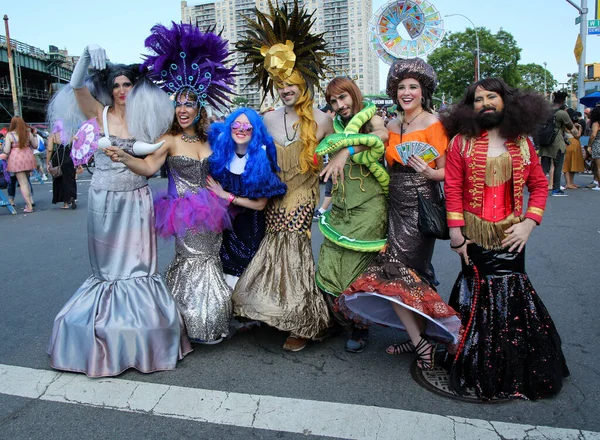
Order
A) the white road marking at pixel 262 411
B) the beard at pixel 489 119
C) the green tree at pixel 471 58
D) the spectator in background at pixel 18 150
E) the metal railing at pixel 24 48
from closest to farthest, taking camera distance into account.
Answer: the white road marking at pixel 262 411 < the beard at pixel 489 119 < the spectator in background at pixel 18 150 < the metal railing at pixel 24 48 < the green tree at pixel 471 58

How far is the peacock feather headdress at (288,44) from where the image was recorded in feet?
11.2

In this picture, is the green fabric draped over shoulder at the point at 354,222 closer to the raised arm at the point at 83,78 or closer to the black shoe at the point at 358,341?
the black shoe at the point at 358,341

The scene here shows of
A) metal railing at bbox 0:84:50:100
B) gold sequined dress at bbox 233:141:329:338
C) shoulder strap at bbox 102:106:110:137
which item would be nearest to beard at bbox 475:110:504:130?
gold sequined dress at bbox 233:141:329:338

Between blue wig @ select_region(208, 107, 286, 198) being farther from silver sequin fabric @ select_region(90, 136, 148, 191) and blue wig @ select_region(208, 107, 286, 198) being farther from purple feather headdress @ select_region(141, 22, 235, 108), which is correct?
silver sequin fabric @ select_region(90, 136, 148, 191)

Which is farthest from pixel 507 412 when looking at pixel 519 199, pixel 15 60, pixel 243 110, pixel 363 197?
pixel 15 60

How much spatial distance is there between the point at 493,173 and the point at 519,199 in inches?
8.4

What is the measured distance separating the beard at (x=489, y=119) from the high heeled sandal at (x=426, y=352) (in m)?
1.30

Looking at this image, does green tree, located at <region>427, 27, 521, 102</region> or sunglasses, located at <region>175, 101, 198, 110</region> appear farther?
green tree, located at <region>427, 27, 521, 102</region>

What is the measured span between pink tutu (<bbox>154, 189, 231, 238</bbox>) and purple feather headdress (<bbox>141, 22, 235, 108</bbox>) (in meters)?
0.68

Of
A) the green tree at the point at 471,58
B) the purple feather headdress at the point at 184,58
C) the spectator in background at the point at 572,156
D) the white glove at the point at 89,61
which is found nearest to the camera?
the white glove at the point at 89,61

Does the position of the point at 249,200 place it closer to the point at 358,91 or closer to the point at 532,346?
the point at 358,91

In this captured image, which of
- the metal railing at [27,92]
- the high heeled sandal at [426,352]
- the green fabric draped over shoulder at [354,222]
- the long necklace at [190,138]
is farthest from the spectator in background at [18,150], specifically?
the metal railing at [27,92]

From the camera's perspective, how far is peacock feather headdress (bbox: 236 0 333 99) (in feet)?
Answer: 11.2

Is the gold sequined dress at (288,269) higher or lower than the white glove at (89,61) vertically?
lower
